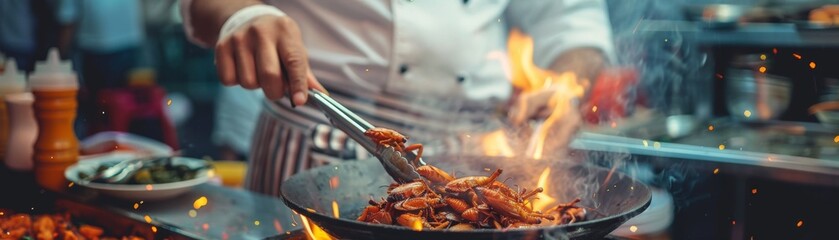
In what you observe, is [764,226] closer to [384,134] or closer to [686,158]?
[686,158]

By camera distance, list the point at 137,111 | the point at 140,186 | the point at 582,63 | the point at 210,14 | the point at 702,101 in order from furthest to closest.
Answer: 1. the point at 702,101
2. the point at 137,111
3. the point at 582,63
4. the point at 210,14
5. the point at 140,186

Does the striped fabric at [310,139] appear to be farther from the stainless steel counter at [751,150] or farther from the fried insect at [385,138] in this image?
the fried insect at [385,138]

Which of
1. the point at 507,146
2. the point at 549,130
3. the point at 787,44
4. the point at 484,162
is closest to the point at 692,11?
the point at 787,44

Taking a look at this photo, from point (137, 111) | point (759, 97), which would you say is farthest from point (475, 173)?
point (137, 111)

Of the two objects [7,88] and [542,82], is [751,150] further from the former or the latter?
[7,88]

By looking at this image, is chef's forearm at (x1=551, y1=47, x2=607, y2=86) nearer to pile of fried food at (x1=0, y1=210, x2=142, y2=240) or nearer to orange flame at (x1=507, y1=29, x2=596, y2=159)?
orange flame at (x1=507, y1=29, x2=596, y2=159)

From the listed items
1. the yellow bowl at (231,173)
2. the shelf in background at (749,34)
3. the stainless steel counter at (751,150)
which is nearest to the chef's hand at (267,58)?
the stainless steel counter at (751,150)
